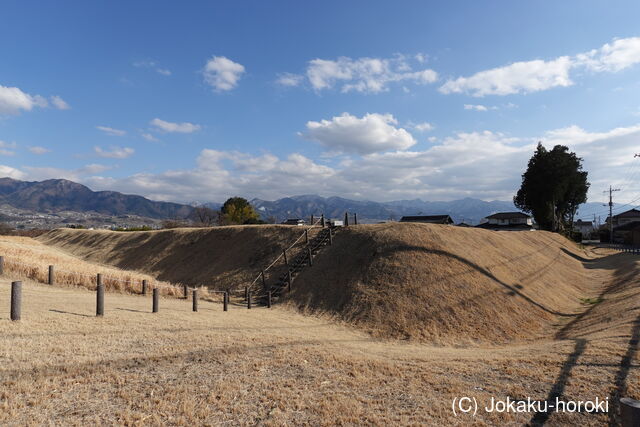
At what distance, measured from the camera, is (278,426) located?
19.7 feet

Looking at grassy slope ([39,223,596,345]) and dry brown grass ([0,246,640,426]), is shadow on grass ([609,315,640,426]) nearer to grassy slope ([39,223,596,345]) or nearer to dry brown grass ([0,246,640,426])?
dry brown grass ([0,246,640,426])

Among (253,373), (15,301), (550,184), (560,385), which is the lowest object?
(253,373)

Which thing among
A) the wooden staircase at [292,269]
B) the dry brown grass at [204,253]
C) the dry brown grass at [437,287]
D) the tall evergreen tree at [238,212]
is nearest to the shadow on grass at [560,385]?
the dry brown grass at [437,287]

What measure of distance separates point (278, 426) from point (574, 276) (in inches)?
1327

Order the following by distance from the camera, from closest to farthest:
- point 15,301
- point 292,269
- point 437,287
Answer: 1. point 15,301
2. point 437,287
3. point 292,269

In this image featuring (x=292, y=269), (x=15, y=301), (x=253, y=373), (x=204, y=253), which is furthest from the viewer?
(x=204, y=253)

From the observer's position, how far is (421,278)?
20.3m

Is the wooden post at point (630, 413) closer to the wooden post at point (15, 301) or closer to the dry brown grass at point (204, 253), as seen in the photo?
the wooden post at point (15, 301)

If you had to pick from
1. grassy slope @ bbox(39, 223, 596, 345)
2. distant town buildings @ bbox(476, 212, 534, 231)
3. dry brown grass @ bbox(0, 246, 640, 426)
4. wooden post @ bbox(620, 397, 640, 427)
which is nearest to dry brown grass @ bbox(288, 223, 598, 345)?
grassy slope @ bbox(39, 223, 596, 345)

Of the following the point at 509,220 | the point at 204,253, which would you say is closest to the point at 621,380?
the point at 204,253

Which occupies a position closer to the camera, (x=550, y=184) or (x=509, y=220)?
(x=550, y=184)

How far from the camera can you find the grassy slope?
55.7 feet

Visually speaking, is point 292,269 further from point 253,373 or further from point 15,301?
point 253,373

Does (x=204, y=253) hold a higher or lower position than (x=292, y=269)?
higher
